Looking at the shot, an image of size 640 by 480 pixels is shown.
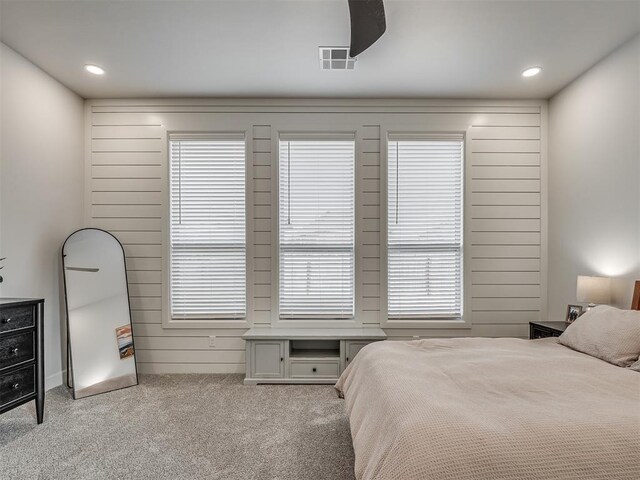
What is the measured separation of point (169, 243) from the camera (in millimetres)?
3926

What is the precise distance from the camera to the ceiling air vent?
2.99m

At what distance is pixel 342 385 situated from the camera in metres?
2.66

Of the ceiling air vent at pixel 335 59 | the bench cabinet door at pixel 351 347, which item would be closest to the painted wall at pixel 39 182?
the ceiling air vent at pixel 335 59

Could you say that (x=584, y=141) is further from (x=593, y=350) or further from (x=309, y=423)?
(x=309, y=423)

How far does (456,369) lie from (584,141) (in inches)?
106

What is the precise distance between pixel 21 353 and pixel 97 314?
0.97 meters

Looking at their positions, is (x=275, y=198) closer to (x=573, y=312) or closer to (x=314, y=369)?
(x=314, y=369)

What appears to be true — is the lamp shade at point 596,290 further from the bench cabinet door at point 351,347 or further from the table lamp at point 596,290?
the bench cabinet door at point 351,347

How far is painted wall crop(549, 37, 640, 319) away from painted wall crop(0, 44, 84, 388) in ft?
16.3

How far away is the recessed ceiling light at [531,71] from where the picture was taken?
3296 millimetres

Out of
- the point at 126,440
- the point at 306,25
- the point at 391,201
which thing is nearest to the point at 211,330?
the point at 126,440

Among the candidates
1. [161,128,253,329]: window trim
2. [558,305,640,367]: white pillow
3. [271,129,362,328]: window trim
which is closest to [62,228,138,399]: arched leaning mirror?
[161,128,253,329]: window trim

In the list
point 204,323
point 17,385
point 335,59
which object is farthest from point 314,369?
point 335,59

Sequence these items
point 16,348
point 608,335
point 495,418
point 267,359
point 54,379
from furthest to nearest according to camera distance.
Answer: point 267,359
point 54,379
point 16,348
point 608,335
point 495,418
